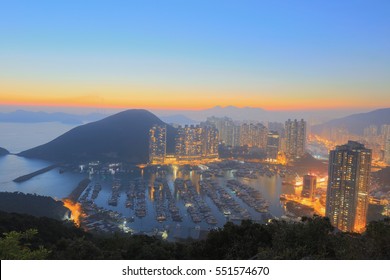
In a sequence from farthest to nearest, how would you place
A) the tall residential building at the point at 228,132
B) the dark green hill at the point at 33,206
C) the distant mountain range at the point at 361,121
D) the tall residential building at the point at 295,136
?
1. the tall residential building at the point at 228,132
2. the tall residential building at the point at 295,136
3. the distant mountain range at the point at 361,121
4. the dark green hill at the point at 33,206

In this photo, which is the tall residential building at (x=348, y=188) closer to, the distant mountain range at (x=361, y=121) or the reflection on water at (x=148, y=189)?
the reflection on water at (x=148, y=189)

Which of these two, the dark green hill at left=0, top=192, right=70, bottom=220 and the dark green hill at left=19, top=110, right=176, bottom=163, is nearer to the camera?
the dark green hill at left=0, top=192, right=70, bottom=220

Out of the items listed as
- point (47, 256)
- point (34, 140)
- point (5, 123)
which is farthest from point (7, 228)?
point (5, 123)

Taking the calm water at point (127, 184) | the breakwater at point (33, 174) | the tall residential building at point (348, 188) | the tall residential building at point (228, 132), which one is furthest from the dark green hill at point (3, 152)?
the tall residential building at point (348, 188)

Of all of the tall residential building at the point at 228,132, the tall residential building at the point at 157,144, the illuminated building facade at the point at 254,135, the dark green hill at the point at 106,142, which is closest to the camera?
the dark green hill at the point at 106,142

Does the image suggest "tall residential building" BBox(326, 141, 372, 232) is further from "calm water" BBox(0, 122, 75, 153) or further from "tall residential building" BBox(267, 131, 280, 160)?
"calm water" BBox(0, 122, 75, 153)

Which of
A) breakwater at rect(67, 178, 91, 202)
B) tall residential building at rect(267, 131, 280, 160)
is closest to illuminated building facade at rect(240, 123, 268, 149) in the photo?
tall residential building at rect(267, 131, 280, 160)
